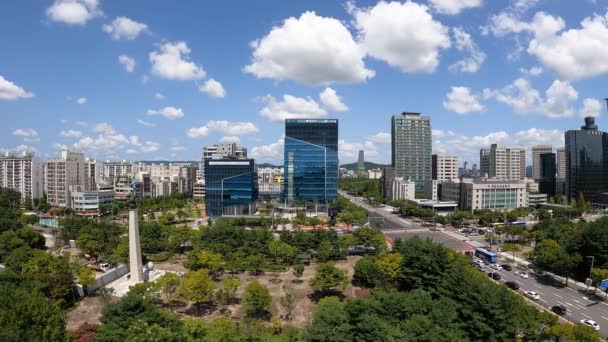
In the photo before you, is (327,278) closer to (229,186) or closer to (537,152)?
(229,186)

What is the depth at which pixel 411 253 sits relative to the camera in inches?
1243

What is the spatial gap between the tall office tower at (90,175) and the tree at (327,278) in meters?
87.0

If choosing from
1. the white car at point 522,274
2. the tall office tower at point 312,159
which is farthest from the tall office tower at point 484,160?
the white car at point 522,274

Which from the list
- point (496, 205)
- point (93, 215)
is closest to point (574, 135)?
point (496, 205)

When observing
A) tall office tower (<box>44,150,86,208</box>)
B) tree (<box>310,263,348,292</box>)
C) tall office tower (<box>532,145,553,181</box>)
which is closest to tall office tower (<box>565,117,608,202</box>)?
tall office tower (<box>532,145,553,181</box>)

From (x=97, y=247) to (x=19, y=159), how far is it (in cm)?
7983

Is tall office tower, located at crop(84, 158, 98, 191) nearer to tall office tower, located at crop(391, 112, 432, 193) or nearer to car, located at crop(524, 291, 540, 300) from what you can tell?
tall office tower, located at crop(391, 112, 432, 193)

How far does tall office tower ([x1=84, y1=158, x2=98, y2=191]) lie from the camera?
96.2 metres

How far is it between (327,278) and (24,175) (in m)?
105

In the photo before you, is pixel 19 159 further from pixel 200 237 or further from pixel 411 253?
pixel 411 253

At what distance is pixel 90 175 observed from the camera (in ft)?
350

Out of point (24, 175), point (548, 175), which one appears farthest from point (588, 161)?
point (24, 175)

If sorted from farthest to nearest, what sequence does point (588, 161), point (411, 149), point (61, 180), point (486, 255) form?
point (411, 149) → point (588, 161) → point (61, 180) → point (486, 255)

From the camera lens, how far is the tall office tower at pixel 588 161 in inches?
3617
